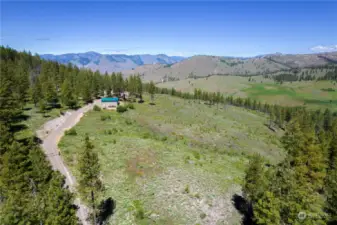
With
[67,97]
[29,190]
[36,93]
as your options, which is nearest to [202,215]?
[29,190]

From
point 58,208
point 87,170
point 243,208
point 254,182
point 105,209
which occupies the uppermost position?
point 87,170

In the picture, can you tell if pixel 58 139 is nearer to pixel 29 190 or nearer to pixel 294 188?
pixel 29 190

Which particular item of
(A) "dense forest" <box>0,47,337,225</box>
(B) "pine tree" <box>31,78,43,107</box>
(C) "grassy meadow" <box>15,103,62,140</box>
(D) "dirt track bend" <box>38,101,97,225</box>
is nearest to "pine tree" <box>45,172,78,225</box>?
(A) "dense forest" <box>0,47,337,225</box>

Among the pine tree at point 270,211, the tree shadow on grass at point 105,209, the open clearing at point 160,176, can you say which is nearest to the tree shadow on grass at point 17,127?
the open clearing at point 160,176

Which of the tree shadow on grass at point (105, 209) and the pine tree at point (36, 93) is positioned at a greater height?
the pine tree at point (36, 93)

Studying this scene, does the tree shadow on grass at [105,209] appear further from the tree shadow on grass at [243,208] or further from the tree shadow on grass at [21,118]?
the tree shadow on grass at [21,118]

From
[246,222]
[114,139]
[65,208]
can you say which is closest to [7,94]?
[114,139]

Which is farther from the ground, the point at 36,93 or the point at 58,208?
the point at 36,93
